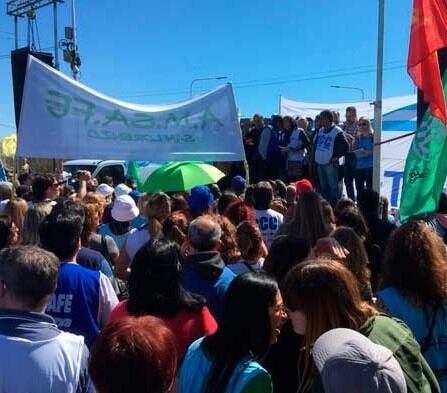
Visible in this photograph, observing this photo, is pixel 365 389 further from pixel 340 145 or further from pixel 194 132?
pixel 340 145

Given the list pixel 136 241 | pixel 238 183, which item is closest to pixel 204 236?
pixel 136 241

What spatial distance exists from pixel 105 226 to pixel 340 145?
191 inches

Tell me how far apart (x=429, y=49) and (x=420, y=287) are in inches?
114

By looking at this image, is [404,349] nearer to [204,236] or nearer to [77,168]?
[204,236]

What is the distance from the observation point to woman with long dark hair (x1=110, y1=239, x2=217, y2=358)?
2756mm

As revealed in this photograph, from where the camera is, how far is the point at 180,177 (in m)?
6.93

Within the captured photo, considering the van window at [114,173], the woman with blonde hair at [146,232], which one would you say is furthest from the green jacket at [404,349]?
the van window at [114,173]

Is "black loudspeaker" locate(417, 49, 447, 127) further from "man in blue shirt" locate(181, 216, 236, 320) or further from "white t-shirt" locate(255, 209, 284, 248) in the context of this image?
"man in blue shirt" locate(181, 216, 236, 320)

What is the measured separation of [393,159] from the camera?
8.00m

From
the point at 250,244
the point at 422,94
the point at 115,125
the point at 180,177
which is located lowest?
the point at 250,244

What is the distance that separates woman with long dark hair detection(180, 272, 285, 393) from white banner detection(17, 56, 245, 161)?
4.41 metres

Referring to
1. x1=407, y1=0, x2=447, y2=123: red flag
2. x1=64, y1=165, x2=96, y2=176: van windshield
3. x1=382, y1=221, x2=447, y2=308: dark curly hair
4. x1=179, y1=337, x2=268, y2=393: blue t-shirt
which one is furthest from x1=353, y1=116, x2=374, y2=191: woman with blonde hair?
x1=64, y1=165, x2=96, y2=176: van windshield

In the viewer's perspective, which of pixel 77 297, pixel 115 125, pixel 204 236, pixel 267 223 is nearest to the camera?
pixel 77 297

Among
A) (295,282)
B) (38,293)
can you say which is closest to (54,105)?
(38,293)
